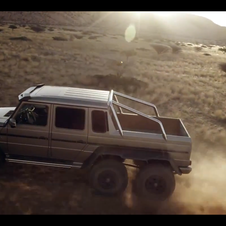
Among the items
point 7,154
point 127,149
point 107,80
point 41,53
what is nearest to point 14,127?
point 7,154

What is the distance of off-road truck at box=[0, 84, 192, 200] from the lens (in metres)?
5.75

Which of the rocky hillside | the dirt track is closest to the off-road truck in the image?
the dirt track

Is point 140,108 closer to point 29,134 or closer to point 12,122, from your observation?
point 29,134

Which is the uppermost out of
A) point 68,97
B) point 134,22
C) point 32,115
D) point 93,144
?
point 134,22

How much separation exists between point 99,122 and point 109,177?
1106 mm

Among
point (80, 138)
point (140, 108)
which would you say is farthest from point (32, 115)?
point (140, 108)

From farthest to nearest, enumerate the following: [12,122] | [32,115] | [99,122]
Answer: [32,115], [99,122], [12,122]

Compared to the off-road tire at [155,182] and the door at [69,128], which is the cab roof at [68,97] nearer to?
the door at [69,128]

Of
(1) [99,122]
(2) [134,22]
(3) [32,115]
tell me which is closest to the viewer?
(1) [99,122]

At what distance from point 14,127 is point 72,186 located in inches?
67.4

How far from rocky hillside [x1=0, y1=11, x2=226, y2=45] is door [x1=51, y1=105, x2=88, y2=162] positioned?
68.0 meters

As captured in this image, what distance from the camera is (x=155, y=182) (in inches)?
232

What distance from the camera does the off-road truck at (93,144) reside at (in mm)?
5750

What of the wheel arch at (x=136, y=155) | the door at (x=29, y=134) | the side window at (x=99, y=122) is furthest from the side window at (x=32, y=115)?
the wheel arch at (x=136, y=155)
